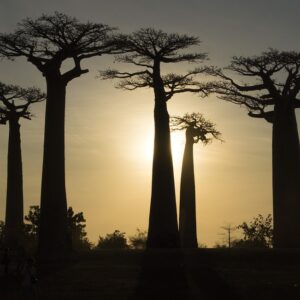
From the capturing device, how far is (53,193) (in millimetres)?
28844

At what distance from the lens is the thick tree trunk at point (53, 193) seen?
2844 cm

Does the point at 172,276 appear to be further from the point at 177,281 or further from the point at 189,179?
the point at 189,179

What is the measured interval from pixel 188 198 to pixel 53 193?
1779cm

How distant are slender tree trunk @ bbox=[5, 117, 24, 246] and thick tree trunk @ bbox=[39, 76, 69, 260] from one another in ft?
46.6

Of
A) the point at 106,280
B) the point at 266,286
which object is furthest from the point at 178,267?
the point at 266,286

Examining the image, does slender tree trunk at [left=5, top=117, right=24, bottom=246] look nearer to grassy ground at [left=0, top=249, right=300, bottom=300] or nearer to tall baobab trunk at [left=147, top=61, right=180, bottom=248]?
tall baobab trunk at [left=147, top=61, right=180, bottom=248]

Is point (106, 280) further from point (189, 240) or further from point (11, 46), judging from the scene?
point (189, 240)

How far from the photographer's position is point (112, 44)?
32.4m

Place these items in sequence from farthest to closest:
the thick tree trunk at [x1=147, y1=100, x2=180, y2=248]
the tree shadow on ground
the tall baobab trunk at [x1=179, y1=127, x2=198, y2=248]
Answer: the tall baobab trunk at [x1=179, y1=127, x2=198, y2=248], the thick tree trunk at [x1=147, y1=100, x2=180, y2=248], the tree shadow on ground

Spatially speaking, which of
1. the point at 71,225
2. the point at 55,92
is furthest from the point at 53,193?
the point at 71,225

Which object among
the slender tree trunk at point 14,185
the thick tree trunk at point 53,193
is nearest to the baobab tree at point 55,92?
the thick tree trunk at point 53,193

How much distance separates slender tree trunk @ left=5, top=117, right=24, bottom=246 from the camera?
43.5m

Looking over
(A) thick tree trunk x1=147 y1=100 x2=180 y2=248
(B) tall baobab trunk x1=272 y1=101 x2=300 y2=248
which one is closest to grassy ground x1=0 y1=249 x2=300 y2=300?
(A) thick tree trunk x1=147 y1=100 x2=180 y2=248

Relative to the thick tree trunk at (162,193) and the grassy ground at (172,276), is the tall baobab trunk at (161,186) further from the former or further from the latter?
the grassy ground at (172,276)
